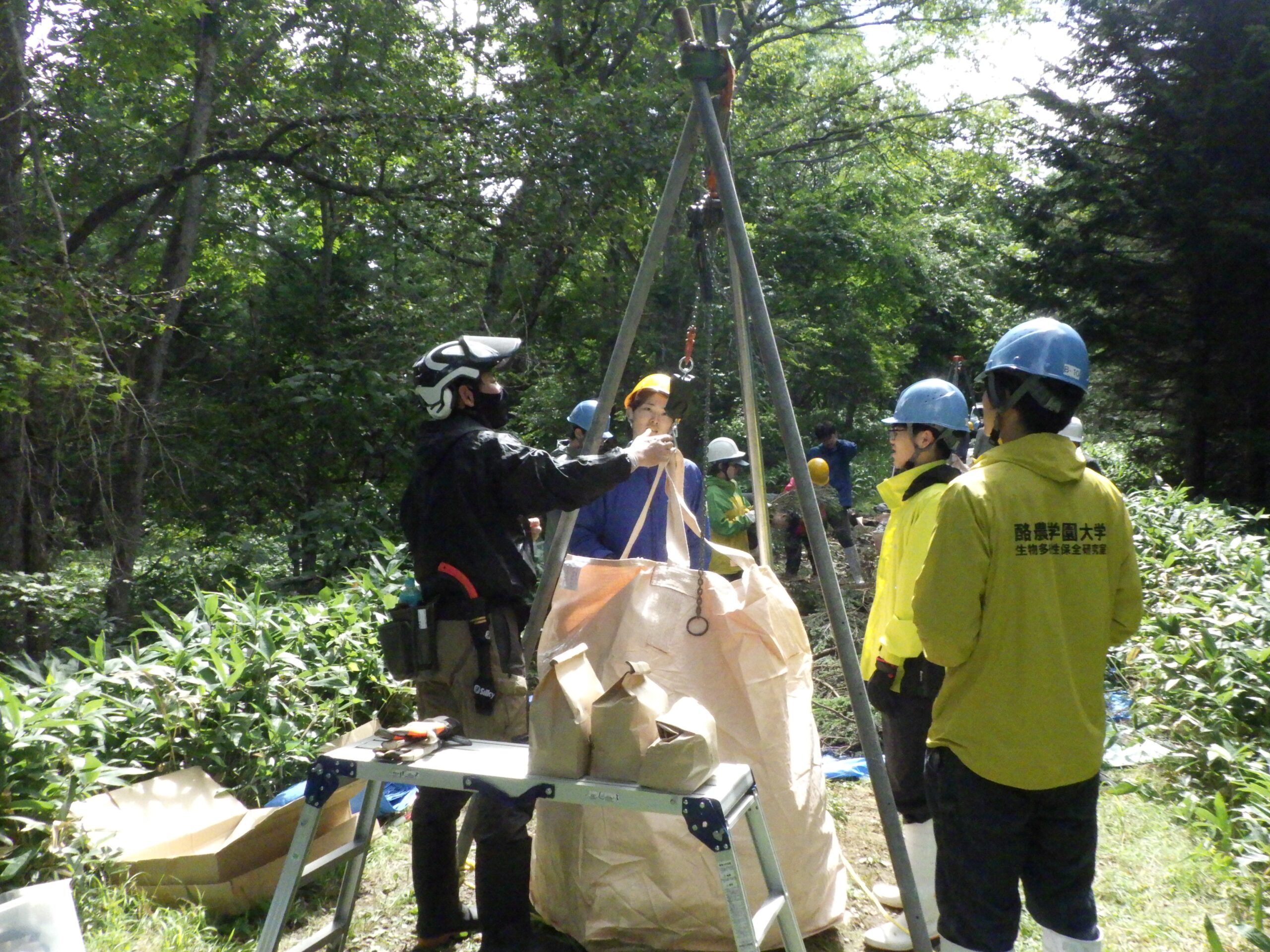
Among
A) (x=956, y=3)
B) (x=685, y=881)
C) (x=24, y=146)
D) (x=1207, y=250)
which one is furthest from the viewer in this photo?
(x=956, y=3)

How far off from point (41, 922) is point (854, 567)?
311 inches

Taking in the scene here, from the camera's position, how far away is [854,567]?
372 inches

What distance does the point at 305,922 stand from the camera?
132 inches

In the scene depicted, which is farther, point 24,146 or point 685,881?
point 24,146

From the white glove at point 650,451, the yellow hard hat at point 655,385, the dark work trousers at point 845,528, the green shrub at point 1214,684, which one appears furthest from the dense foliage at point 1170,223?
the white glove at point 650,451

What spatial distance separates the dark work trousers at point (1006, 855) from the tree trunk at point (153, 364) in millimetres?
7107

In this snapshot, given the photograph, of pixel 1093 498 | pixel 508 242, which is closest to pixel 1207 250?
pixel 508 242

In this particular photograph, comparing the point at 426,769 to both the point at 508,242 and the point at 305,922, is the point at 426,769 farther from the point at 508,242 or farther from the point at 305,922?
the point at 508,242

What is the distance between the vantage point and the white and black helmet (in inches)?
124

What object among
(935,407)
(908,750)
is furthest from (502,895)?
(935,407)

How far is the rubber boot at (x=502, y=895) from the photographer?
2846 mm

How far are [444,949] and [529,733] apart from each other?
4.20ft

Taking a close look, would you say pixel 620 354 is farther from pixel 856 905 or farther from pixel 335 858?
pixel 856 905

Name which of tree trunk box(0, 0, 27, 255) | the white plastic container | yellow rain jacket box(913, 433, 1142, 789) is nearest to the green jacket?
yellow rain jacket box(913, 433, 1142, 789)
